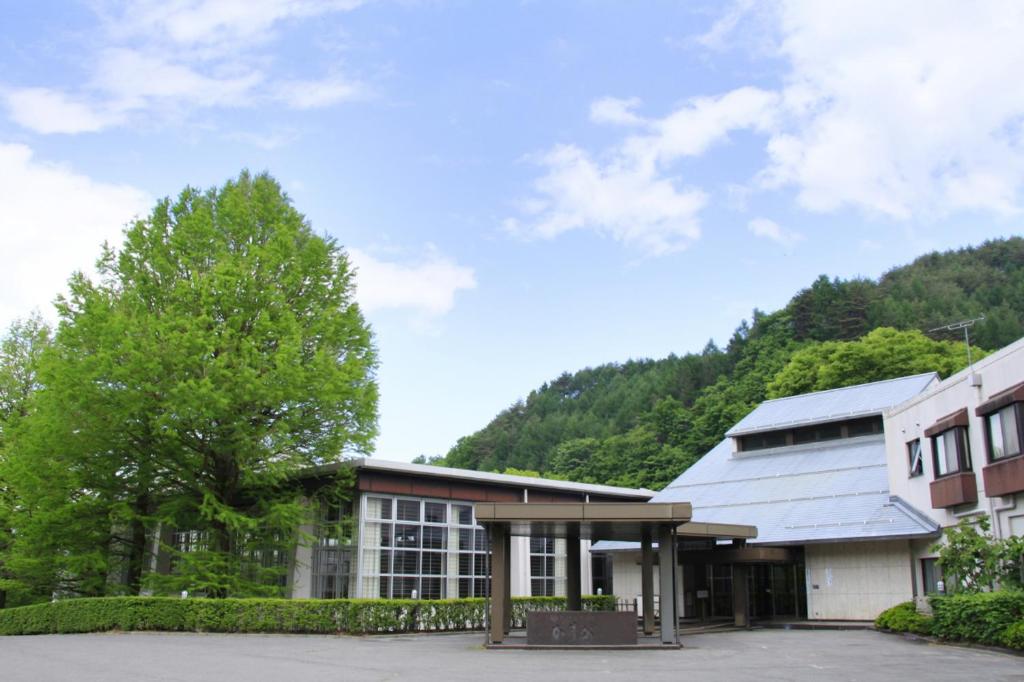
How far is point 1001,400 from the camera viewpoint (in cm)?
2088

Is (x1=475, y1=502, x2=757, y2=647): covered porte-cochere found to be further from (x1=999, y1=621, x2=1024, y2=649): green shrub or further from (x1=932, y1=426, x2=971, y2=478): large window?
(x1=932, y1=426, x2=971, y2=478): large window

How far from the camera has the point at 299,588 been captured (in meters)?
29.0

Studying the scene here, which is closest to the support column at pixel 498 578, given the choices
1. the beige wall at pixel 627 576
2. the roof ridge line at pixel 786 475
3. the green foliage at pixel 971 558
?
the green foliage at pixel 971 558

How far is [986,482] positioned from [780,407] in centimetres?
1709

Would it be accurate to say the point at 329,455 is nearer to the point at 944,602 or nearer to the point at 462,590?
the point at 462,590

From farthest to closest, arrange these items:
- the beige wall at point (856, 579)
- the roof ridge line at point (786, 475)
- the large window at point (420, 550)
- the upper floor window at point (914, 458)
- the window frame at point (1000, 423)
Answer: the roof ridge line at point (786, 475) → the large window at point (420, 550) → the upper floor window at point (914, 458) → the beige wall at point (856, 579) → the window frame at point (1000, 423)

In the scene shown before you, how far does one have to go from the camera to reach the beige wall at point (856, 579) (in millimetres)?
26906

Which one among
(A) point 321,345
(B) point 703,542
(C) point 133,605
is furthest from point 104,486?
(B) point 703,542

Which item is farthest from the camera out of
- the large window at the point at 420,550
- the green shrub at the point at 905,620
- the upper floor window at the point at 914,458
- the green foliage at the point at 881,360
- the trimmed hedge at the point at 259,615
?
the green foliage at the point at 881,360

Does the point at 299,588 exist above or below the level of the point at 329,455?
below

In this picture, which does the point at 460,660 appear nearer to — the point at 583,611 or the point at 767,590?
the point at 583,611

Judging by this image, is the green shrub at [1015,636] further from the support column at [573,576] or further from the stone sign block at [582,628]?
the support column at [573,576]

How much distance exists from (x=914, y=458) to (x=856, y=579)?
414cm

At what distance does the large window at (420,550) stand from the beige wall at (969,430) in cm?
1325
